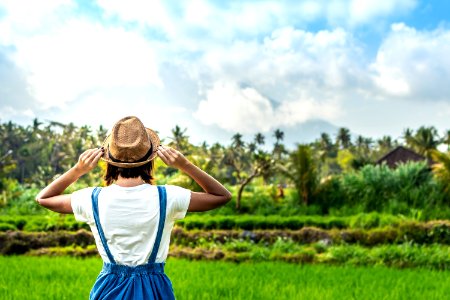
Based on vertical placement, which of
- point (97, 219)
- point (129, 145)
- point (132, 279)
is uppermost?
point (129, 145)

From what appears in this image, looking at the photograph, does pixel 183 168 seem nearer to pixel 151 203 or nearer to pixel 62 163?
pixel 151 203

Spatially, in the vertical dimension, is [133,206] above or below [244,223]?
above

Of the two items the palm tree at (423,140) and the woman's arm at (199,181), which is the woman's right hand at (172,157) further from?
the palm tree at (423,140)

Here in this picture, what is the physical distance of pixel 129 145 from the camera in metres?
2.36

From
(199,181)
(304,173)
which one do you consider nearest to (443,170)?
(304,173)

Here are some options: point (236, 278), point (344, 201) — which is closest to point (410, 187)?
point (344, 201)

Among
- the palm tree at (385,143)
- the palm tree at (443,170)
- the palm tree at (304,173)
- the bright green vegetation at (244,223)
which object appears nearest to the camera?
the bright green vegetation at (244,223)

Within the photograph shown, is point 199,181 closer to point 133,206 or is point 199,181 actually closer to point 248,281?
point 133,206

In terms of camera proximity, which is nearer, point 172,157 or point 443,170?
point 172,157

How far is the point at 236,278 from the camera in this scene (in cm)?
663

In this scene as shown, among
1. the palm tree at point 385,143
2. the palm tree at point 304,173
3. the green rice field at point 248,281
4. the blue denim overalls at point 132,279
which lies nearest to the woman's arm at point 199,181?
the blue denim overalls at point 132,279

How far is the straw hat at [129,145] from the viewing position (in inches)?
93.0

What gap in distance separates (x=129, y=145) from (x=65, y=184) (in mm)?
319

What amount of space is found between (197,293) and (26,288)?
168 cm
